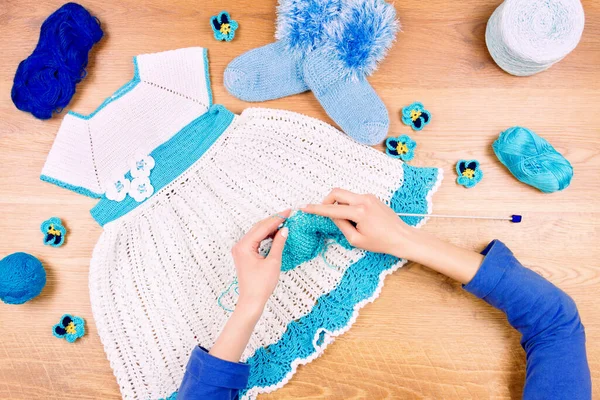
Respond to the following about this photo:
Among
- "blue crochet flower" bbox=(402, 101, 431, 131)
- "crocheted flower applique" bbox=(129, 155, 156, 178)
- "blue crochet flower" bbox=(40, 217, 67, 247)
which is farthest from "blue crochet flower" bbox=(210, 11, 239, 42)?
"blue crochet flower" bbox=(40, 217, 67, 247)

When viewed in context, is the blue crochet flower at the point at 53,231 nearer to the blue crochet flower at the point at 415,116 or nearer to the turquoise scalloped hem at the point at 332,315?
the turquoise scalloped hem at the point at 332,315

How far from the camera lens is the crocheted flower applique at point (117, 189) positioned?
94cm

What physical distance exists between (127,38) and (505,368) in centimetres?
101

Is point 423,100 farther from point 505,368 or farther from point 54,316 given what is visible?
point 54,316

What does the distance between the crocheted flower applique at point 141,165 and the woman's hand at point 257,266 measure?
0.95 feet

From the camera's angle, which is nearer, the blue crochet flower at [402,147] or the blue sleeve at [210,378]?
the blue sleeve at [210,378]

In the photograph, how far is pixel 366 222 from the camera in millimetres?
787

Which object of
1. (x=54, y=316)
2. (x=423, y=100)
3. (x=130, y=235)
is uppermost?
(x=423, y=100)

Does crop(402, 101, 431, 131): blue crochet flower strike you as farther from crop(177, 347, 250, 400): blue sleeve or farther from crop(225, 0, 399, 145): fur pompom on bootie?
crop(177, 347, 250, 400): blue sleeve

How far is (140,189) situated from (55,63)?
0.29m

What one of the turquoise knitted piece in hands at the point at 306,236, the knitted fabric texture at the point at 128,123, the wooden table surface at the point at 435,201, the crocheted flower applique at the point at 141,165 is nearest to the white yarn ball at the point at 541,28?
the wooden table surface at the point at 435,201

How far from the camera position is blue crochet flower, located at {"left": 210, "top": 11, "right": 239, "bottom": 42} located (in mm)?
974

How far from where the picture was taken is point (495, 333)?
3.00 feet

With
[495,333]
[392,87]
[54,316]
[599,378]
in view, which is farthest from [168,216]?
[599,378]
